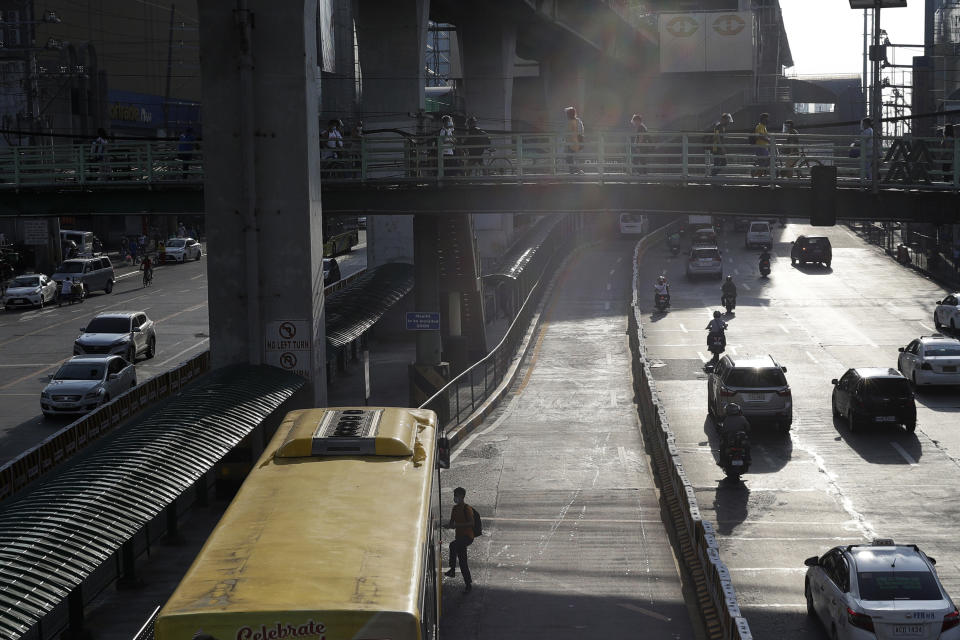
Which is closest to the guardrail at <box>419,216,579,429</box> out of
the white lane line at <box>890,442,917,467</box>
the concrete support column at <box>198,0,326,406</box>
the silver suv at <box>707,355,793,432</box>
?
the concrete support column at <box>198,0,326,406</box>

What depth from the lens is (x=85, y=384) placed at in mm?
34219

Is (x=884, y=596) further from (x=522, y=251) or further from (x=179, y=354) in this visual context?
(x=522, y=251)

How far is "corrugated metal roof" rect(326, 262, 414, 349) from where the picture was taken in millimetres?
35156

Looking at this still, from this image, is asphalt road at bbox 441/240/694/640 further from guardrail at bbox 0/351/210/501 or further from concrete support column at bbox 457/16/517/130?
concrete support column at bbox 457/16/517/130

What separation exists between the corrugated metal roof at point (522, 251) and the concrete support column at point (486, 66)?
6.42m

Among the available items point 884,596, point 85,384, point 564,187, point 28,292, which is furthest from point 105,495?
point 28,292

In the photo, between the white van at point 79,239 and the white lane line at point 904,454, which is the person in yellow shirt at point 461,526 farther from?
the white van at point 79,239

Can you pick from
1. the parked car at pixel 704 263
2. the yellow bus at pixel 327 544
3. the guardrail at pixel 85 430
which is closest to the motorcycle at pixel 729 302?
the parked car at pixel 704 263

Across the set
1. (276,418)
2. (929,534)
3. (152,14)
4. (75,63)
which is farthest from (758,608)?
(152,14)

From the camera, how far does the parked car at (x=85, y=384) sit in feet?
110

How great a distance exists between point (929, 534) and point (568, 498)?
21.7ft

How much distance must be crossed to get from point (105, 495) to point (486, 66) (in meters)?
43.1

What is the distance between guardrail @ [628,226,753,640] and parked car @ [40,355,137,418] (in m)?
15.0

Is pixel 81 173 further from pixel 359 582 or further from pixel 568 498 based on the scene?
pixel 359 582
